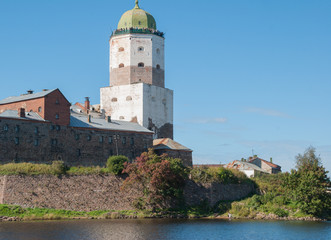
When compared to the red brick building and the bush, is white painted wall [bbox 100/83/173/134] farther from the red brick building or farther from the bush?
the bush

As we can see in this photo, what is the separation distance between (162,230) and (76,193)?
11050 millimetres

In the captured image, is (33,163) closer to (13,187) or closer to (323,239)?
(13,187)

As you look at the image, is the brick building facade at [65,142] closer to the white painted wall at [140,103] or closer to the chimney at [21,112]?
the chimney at [21,112]

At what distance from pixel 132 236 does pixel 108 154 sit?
2069 cm

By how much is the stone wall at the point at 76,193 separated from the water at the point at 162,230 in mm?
3638

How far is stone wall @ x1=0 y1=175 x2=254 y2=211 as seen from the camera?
47656 mm

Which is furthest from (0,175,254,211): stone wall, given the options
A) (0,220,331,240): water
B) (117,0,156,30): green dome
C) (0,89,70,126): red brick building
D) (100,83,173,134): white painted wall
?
(117,0,156,30): green dome

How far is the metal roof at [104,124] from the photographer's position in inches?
2291

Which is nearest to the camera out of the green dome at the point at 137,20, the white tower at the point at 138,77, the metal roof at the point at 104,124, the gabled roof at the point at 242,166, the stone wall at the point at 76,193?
the stone wall at the point at 76,193

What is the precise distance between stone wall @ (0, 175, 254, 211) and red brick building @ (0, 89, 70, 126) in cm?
735

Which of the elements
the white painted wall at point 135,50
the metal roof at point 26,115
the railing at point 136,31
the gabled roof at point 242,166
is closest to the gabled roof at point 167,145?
the white painted wall at point 135,50

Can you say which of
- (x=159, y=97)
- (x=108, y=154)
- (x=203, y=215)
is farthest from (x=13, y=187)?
(x=159, y=97)

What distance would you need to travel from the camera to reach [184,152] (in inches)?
2515

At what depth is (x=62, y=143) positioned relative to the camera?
55.6 metres
